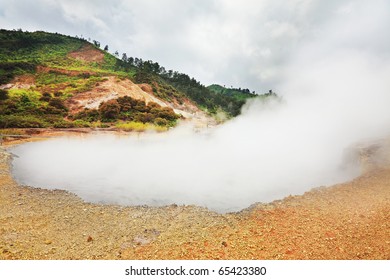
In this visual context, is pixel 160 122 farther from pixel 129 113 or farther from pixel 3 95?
pixel 3 95

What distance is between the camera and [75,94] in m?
39.8

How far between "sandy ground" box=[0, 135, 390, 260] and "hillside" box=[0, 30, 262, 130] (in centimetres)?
2023

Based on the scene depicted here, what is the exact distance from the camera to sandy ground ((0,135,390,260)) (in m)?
5.32

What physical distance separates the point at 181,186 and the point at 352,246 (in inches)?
244

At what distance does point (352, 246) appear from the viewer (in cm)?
531

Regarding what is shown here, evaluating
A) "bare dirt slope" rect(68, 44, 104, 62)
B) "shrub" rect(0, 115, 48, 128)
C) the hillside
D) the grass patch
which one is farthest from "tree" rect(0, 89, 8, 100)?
"bare dirt slope" rect(68, 44, 104, 62)

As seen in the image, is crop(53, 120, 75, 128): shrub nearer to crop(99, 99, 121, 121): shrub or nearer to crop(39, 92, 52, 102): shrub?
crop(99, 99, 121, 121): shrub

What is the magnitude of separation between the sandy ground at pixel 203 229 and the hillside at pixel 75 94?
2023cm

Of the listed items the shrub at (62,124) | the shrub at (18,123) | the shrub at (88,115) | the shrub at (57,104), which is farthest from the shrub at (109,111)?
the shrub at (18,123)

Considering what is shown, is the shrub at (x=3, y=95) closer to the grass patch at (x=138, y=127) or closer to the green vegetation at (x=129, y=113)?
the green vegetation at (x=129, y=113)

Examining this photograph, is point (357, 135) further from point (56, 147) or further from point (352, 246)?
point (56, 147)

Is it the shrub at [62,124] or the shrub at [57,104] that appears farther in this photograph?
the shrub at [57,104]

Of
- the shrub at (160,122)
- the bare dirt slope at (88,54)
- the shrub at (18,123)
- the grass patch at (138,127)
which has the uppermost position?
the bare dirt slope at (88,54)

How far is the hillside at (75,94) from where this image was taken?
3167 cm
